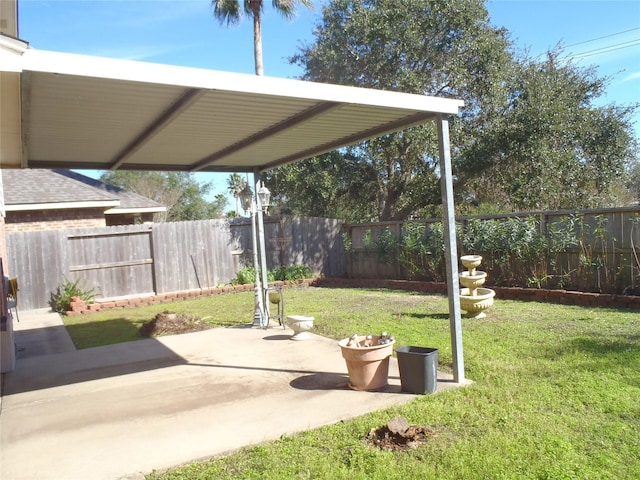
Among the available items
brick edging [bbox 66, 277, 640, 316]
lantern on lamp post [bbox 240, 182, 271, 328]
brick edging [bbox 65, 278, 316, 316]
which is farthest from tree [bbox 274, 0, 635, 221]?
lantern on lamp post [bbox 240, 182, 271, 328]

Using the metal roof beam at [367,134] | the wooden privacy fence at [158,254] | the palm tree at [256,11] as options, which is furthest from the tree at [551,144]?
the metal roof beam at [367,134]

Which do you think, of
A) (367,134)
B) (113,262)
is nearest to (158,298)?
(113,262)

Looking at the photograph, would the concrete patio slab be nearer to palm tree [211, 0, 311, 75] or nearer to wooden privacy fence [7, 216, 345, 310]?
wooden privacy fence [7, 216, 345, 310]

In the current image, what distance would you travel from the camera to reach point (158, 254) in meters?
13.0

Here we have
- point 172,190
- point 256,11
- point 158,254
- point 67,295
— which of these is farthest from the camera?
point 172,190

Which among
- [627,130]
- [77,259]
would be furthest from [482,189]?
[77,259]

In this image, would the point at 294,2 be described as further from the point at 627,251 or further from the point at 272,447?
the point at 272,447

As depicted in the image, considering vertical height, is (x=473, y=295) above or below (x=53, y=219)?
below

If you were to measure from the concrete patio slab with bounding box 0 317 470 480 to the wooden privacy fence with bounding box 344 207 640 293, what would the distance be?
519cm

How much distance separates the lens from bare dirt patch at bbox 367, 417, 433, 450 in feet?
11.4

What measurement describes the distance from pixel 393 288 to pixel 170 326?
6.15 metres

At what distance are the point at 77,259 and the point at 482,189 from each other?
12437mm

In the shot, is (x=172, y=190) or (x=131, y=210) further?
(x=172, y=190)

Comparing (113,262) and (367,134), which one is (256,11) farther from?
(367,134)
